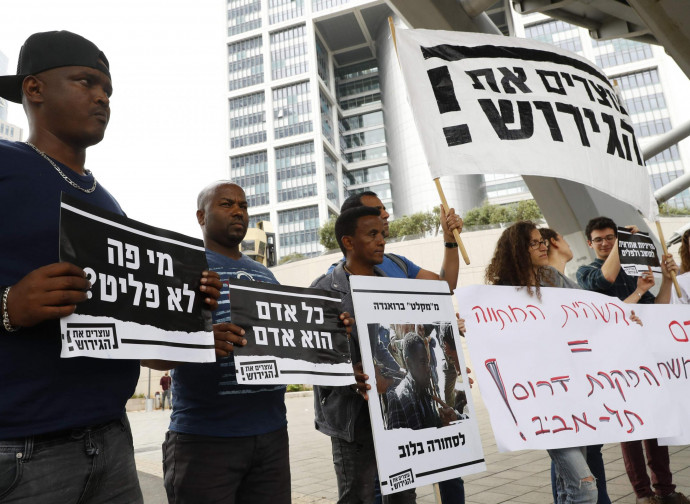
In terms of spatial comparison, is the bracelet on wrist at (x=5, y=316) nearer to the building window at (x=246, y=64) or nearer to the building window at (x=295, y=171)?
the building window at (x=295, y=171)

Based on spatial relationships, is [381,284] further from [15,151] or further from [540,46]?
[540,46]

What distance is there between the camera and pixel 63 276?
1.19 meters

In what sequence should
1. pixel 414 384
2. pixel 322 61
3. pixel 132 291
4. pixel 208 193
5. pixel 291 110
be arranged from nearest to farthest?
pixel 132 291 < pixel 414 384 < pixel 208 193 < pixel 291 110 < pixel 322 61

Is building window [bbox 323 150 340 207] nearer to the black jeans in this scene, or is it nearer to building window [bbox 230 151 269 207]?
building window [bbox 230 151 269 207]

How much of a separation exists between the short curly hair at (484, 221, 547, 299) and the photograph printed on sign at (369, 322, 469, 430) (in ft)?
2.45

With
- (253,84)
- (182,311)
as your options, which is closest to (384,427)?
(182,311)

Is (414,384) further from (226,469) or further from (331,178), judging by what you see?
(331,178)

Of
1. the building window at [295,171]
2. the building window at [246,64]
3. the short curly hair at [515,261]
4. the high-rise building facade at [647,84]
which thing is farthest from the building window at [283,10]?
the short curly hair at [515,261]

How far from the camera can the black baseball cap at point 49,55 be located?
147 cm

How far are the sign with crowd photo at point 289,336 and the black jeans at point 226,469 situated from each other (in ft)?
0.98

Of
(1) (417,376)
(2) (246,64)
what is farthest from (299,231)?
(1) (417,376)

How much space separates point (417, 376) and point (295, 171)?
66.4 meters

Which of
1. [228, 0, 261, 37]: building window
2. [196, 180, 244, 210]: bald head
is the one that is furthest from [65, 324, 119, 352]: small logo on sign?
[228, 0, 261, 37]: building window

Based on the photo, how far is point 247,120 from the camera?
71.6 metres
